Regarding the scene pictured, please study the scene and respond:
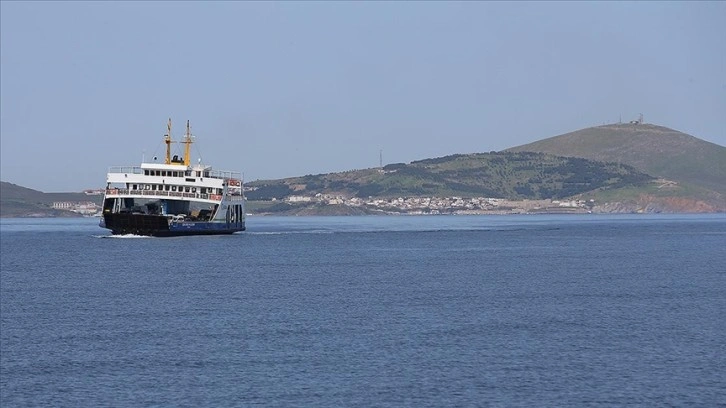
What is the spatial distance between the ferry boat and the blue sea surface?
39.3 m

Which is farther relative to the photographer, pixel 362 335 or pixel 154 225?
pixel 154 225

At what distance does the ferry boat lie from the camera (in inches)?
5108

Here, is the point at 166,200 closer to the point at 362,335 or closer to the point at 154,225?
the point at 154,225

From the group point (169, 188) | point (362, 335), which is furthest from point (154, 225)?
Result: point (362, 335)

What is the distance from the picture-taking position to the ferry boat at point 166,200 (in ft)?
426

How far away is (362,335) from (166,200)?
88.9 metres

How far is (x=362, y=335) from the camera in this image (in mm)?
47625

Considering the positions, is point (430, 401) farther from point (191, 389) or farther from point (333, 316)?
point (333, 316)

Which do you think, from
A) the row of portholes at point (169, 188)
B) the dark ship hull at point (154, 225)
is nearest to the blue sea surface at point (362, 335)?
the dark ship hull at point (154, 225)

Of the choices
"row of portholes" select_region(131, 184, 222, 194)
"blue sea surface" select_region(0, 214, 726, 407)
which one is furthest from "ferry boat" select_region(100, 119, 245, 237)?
"blue sea surface" select_region(0, 214, 726, 407)

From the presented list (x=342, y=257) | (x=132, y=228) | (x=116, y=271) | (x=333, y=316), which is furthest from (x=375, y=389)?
(x=132, y=228)

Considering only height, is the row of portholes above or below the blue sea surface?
above

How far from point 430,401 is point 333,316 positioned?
19513mm

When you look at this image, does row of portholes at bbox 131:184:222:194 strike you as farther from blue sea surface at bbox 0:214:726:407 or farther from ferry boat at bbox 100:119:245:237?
blue sea surface at bbox 0:214:726:407
